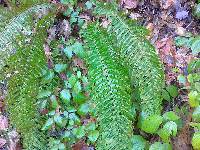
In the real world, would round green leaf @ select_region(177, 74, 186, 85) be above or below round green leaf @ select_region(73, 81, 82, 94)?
above

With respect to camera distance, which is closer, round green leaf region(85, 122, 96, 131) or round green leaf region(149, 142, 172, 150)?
round green leaf region(149, 142, 172, 150)

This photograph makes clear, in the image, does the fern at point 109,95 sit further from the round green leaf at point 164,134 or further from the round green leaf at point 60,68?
the round green leaf at point 60,68

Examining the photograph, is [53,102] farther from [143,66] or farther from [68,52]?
[143,66]

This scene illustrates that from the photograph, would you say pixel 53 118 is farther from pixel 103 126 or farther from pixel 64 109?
pixel 103 126

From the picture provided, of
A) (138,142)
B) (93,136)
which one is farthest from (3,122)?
(138,142)

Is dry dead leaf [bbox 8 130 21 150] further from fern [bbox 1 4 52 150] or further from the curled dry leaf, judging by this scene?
fern [bbox 1 4 52 150]

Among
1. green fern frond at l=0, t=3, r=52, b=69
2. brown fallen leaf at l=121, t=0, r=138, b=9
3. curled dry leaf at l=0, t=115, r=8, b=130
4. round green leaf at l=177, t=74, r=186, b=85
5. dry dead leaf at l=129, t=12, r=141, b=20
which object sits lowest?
curled dry leaf at l=0, t=115, r=8, b=130

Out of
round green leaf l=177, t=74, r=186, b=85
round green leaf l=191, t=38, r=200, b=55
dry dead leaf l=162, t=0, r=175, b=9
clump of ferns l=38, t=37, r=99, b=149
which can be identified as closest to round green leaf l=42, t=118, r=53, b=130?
clump of ferns l=38, t=37, r=99, b=149

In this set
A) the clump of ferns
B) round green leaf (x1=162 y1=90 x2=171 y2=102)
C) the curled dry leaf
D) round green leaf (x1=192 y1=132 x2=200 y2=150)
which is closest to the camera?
round green leaf (x1=192 y1=132 x2=200 y2=150)
